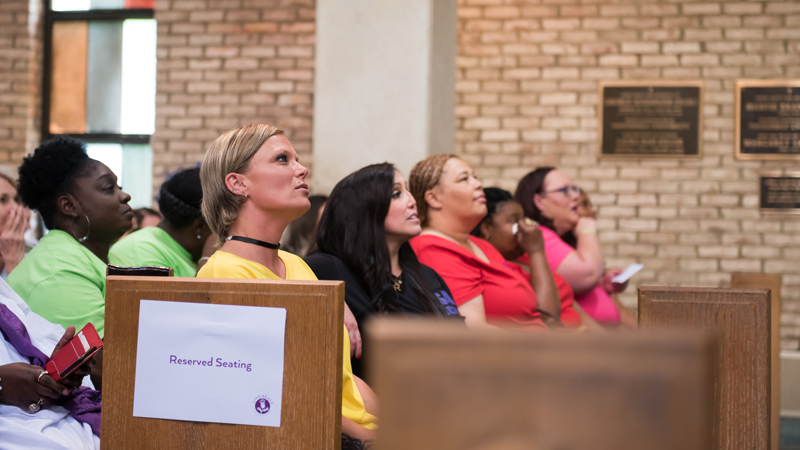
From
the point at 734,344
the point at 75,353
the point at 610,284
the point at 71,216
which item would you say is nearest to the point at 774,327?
the point at 734,344

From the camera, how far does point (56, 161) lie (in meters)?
2.42

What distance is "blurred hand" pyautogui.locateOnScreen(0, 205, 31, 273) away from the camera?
10.8 ft

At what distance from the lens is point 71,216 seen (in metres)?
2.38

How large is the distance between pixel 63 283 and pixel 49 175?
1.59ft

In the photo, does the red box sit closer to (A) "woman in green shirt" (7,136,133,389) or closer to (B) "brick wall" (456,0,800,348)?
(A) "woman in green shirt" (7,136,133,389)

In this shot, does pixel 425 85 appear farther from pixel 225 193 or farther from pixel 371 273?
pixel 225 193

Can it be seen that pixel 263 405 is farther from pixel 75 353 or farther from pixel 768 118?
pixel 768 118

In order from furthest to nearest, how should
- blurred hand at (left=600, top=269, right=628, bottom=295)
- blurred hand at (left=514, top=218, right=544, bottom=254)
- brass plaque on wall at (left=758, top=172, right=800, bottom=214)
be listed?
brass plaque on wall at (left=758, top=172, right=800, bottom=214) < blurred hand at (left=600, top=269, right=628, bottom=295) < blurred hand at (left=514, top=218, right=544, bottom=254)

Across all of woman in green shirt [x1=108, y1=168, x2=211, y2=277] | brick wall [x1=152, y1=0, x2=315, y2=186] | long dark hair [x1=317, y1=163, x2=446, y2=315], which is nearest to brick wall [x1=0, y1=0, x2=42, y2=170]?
brick wall [x1=152, y1=0, x2=315, y2=186]

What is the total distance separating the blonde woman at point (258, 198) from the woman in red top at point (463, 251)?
48.2 inches

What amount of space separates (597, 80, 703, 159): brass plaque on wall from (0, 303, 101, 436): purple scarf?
4.77m

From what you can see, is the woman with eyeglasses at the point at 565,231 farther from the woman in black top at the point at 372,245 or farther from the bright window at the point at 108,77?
the bright window at the point at 108,77

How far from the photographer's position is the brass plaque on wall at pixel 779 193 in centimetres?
542

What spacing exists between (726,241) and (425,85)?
3307mm
